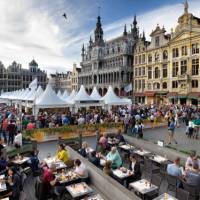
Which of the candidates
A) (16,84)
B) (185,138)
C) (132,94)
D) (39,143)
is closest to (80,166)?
(39,143)

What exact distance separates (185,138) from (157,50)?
30.4m

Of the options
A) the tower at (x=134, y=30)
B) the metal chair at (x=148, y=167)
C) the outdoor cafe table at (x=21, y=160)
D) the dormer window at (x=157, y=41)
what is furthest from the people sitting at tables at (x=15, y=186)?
the tower at (x=134, y=30)

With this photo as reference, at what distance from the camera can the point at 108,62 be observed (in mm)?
58625

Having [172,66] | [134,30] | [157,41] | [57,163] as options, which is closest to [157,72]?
[172,66]

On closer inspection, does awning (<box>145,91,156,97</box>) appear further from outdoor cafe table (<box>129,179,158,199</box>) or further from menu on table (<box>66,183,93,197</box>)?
menu on table (<box>66,183,93,197</box>)

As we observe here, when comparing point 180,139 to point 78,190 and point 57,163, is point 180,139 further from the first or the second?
point 78,190

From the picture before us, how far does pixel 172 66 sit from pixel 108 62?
21.9 meters

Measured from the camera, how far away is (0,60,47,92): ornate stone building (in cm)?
9081

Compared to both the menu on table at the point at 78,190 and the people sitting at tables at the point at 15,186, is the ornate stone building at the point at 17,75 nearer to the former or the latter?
the people sitting at tables at the point at 15,186

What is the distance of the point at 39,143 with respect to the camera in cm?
1498

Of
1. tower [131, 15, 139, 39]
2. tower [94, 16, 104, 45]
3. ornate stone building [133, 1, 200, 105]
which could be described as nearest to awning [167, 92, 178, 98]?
ornate stone building [133, 1, 200, 105]

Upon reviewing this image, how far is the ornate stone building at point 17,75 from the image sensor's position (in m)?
90.8

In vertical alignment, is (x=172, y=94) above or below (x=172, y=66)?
below

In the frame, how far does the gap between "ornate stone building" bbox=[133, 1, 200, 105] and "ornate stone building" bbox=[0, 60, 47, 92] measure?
62.0 metres
